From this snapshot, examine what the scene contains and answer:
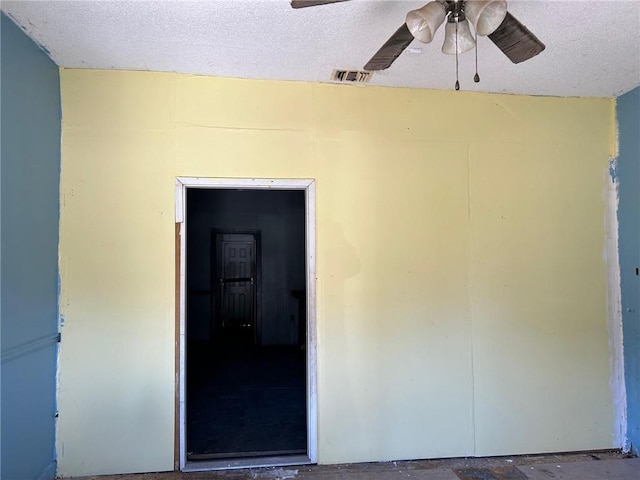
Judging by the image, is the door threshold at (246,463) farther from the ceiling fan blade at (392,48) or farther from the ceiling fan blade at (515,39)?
the ceiling fan blade at (515,39)

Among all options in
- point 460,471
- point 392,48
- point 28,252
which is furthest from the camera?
point 460,471

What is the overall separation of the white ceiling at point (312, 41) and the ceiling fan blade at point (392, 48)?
28 cm

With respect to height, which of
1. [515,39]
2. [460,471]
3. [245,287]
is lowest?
[460,471]

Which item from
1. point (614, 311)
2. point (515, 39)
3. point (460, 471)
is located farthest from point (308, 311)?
point (614, 311)

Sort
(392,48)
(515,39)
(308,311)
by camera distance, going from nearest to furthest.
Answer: (515,39) < (392,48) < (308,311)

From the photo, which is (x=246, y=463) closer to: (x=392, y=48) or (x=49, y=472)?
(x=49, y=472)

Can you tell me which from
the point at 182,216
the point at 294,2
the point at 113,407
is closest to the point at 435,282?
the point at 182,216

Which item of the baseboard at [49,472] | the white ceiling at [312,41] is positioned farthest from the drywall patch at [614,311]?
the baseboard at [49,472]

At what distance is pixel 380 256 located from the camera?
2.89 metres

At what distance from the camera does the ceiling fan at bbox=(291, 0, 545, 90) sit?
1.56 m

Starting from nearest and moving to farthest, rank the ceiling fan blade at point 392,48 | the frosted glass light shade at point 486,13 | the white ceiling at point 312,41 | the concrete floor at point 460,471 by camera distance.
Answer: the frosted glass light shade at point 486,13 → the ceiling fan blade at point 392,48 → the white ceiling at point 312,41 → the concrete floor at point 460,471

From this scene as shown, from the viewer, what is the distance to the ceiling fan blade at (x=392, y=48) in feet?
5.80

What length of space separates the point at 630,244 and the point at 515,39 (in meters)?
2.10

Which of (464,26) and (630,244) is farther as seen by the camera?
(630,244)
